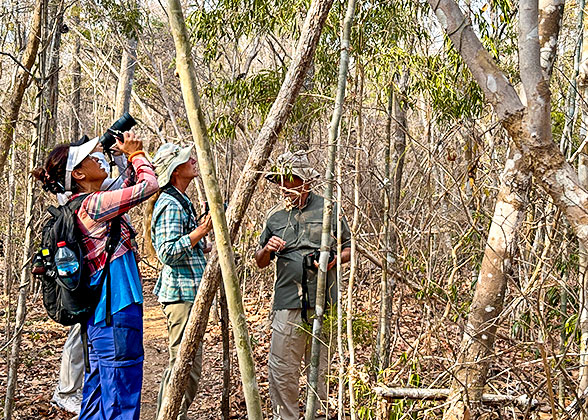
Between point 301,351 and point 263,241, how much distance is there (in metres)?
0.82

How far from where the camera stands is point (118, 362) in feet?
10.7

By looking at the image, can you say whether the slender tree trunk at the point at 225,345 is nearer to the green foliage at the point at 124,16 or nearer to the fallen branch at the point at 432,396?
the fallen branch at the point at 432,396

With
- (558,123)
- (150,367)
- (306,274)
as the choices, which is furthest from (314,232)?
(150,367)

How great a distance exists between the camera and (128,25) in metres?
6.70

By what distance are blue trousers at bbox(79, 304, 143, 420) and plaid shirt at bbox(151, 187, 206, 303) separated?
0.56 meters

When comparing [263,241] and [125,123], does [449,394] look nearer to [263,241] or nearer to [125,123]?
[263,241]

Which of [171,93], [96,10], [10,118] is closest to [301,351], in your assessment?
[10,118]

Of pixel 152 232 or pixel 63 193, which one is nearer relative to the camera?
pixel 63 193

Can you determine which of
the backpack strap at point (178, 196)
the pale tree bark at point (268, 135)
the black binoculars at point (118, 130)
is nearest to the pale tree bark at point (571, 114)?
the pale tree bark at point (268, 135)

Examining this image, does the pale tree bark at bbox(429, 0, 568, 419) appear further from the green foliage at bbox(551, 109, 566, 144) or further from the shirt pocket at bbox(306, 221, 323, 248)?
the green foliage at bbox(551, 109, 566, 144)

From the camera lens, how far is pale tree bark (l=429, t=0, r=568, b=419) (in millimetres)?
2510

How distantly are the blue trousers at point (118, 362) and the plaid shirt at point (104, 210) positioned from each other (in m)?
0.32

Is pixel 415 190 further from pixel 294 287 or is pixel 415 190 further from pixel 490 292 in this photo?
pixel 490 292

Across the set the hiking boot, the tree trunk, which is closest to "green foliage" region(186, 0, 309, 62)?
the tree trunk
